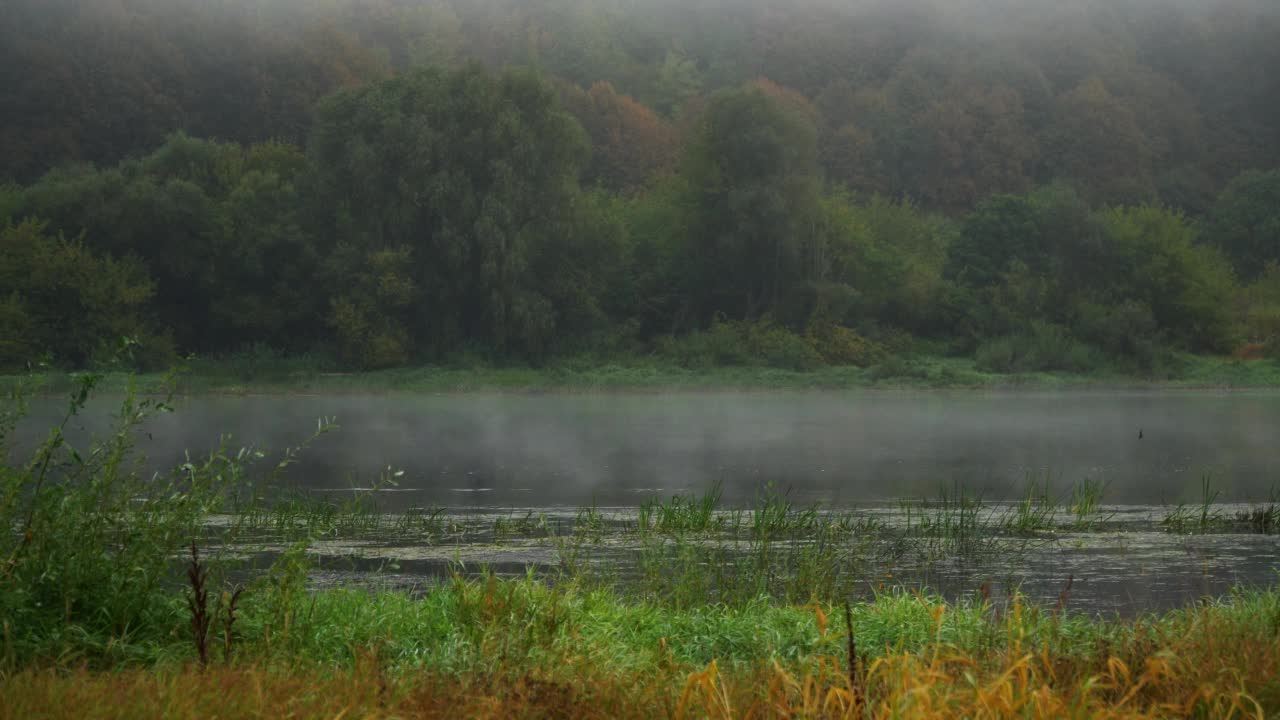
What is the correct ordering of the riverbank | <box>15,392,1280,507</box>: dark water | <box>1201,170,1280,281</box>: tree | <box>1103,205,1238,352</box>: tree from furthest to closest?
<box>1201,170,1280,281</box>: tree
<box>1103,205,1238,352</box>: tree
the riverbank
<box>15,392,1280,507</box>: dark water

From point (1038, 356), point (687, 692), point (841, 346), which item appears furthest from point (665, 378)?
point (687, 692)

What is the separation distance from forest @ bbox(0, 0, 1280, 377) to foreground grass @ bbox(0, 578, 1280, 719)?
45.5m

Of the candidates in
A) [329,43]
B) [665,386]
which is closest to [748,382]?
[665,386]

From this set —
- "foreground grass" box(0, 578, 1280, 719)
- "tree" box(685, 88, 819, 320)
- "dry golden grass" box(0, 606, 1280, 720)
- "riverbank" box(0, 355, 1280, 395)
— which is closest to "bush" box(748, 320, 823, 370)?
"riverbank" box(0, 355, 1280, 395)

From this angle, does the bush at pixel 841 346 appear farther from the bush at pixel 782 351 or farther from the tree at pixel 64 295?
the tree at pixel 64 295

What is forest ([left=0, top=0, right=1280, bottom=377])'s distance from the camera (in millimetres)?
58812

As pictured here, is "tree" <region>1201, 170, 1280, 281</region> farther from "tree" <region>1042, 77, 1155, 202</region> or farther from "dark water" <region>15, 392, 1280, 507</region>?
"dark water" <region>15, 392, 1280, 507</region>

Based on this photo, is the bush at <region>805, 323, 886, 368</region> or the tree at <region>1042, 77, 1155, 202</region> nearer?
the bush at <region>805, 323, 886, 368</region>

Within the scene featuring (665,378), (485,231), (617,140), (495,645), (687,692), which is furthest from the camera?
(617,140)

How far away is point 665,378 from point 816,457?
93.7ft

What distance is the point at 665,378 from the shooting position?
59.9 metres

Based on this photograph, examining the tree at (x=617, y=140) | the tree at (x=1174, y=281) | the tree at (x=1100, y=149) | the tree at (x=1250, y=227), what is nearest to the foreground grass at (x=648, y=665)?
the tree at (x=1174, y=281)

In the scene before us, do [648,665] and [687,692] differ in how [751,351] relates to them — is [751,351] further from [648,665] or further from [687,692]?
[687,692]

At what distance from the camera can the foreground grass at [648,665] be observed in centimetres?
573
